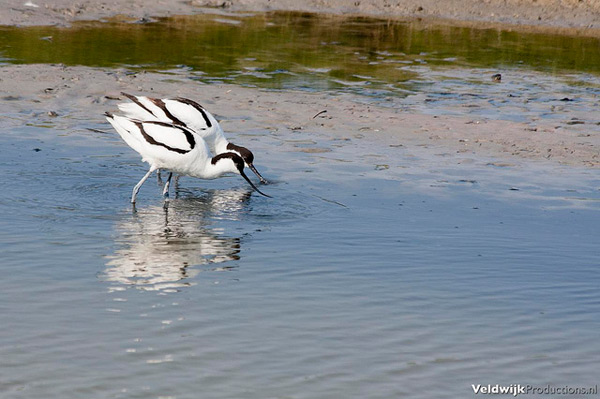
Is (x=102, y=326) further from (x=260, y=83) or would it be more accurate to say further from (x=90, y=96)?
(x=260, y=83)

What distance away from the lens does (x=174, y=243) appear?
7.45 metres

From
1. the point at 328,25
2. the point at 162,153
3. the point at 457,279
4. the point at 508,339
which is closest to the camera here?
the point at 508,339

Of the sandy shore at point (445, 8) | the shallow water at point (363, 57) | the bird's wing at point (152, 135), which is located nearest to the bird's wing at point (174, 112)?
the bird's wing at point (152, 135)

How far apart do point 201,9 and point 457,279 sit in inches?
752

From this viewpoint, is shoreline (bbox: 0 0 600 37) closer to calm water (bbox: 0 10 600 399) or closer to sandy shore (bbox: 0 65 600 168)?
sandy shore (bbox: 0 65 600 168)

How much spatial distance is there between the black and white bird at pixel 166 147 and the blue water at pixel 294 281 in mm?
327

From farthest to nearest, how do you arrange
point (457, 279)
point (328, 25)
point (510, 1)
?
point (510, 1), point (328, 25), point (457, 279)

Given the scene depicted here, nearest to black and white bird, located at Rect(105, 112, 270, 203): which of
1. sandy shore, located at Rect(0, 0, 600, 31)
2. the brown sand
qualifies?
the brown sand

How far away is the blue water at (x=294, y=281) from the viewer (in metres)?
5.05

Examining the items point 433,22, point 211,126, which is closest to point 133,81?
point 211,126

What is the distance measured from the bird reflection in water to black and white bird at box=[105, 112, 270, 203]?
0.32 metres

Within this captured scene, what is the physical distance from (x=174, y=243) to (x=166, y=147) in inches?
70.4

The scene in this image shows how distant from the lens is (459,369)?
5.22 metres

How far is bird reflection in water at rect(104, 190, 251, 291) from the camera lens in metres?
6.52
